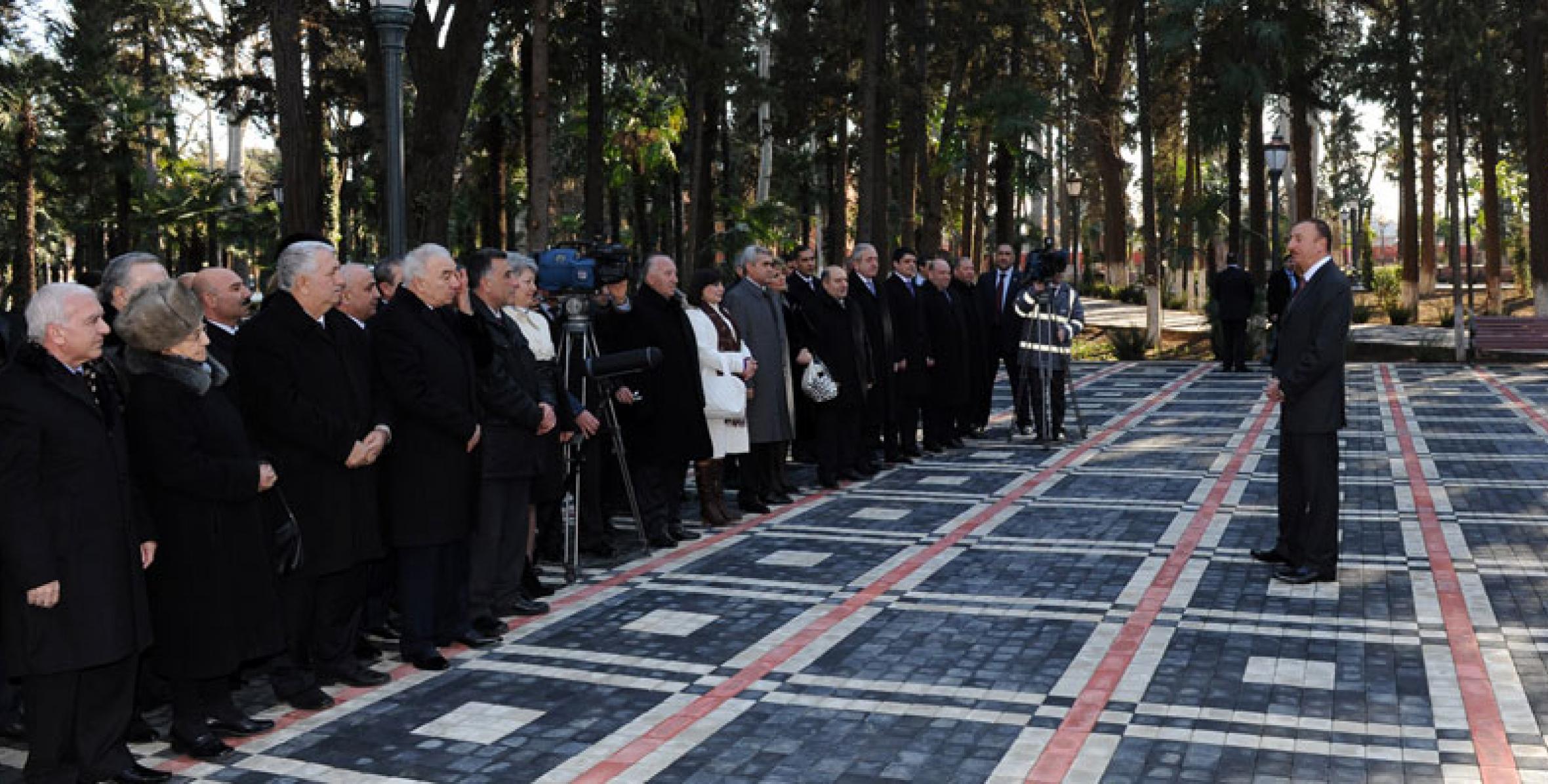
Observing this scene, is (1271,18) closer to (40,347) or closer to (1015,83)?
(1015,83)

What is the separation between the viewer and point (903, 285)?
12891mm

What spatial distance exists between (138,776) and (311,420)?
1525mm

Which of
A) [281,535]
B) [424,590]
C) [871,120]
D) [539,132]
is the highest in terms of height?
[871,120]

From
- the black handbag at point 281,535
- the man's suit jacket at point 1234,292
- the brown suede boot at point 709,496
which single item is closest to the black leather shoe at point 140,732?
the black handbag at point 281,535

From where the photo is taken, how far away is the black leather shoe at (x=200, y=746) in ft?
16.7

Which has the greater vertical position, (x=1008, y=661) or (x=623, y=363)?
(x=623, y=363)

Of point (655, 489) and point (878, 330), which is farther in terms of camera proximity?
point (878, 330)

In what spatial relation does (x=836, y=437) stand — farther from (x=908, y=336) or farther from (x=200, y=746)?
(x=200, y=746)

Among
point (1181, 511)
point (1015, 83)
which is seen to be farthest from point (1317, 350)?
point (1015, 83)

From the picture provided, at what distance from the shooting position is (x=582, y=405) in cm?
805

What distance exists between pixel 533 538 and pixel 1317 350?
459 centimetres

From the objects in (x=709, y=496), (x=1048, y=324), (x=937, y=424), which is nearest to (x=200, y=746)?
(x=709, y=496)

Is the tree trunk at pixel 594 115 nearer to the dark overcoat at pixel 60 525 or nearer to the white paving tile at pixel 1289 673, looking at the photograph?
the white paving tile at pixel 1289 673

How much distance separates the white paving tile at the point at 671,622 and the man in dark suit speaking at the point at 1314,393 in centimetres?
339
